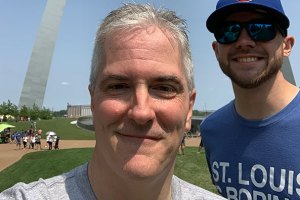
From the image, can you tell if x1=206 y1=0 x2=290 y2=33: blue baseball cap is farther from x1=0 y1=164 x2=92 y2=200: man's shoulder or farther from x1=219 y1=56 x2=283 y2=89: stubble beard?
x1=0 y1=164 x2=92 y2=200: man's shoulder

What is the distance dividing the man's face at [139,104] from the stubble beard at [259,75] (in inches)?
44.2

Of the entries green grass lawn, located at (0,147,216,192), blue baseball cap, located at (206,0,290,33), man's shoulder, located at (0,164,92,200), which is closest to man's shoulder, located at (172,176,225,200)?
man's shoulder, located at (0,164,92,200)

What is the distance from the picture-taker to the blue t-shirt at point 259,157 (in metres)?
2.54

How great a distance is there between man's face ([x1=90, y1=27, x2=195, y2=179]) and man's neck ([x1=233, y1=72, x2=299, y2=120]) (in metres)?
1.26

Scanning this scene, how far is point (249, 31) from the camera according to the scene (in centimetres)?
266

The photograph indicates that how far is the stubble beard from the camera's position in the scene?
103 inches

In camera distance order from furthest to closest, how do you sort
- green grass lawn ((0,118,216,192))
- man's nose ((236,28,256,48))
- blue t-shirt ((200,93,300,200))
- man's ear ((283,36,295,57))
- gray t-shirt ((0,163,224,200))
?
green grass lawn ((0,118,216,192)) < man's ear ((283,36,295,57)) < man's nose ((236,28,256,48)) < blue t-shirt ((200,93,300,200)) < gray t-shirt ((0,163,224,200))

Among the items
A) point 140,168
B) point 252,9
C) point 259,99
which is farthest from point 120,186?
point 252,9

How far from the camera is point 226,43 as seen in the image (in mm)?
2717

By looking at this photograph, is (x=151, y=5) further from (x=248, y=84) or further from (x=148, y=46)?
(x=248, y=84)

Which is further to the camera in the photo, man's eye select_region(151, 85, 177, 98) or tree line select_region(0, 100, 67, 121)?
tree line select_region(0, 100, 67, 121)

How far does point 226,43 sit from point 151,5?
112cm

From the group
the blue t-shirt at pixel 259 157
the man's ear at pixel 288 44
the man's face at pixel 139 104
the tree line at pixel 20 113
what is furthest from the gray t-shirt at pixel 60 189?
the tree line at pixel 20 113

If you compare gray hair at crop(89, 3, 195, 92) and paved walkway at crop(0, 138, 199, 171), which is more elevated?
gray hair at crop(89, 3, 195, 92)
